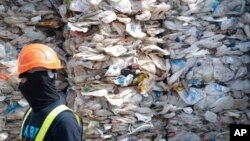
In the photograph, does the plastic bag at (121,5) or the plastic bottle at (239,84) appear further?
the plastic bottle at (239,84)

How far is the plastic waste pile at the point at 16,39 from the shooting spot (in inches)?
109

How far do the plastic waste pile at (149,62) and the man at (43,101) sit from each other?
115cm

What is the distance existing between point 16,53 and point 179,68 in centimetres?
121

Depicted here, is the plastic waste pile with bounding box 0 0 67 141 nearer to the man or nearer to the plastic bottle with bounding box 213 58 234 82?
the plastic bottle with bounding box 213 58 234 82

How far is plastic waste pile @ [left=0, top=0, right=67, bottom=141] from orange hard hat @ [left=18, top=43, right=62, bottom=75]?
1.25m

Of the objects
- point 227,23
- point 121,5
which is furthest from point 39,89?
point 227,23

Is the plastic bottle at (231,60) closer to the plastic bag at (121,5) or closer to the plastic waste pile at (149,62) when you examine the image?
the plastic waste pile at (149,62)

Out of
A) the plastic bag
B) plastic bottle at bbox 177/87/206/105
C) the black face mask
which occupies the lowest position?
plastic bottle at bbox 177/87/206/105

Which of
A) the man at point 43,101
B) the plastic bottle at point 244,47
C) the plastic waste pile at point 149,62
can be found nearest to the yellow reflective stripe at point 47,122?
the man at point 43,101

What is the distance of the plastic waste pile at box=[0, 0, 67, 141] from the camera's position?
2762 millimetres

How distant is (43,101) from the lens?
1501 mm

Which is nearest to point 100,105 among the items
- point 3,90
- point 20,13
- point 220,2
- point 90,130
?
point 90,130

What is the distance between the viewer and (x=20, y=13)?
2.85m

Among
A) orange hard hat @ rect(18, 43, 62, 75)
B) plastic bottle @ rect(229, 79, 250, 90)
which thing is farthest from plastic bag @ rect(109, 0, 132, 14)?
orange hard hat @ rect(18, 43, 62, 75)
